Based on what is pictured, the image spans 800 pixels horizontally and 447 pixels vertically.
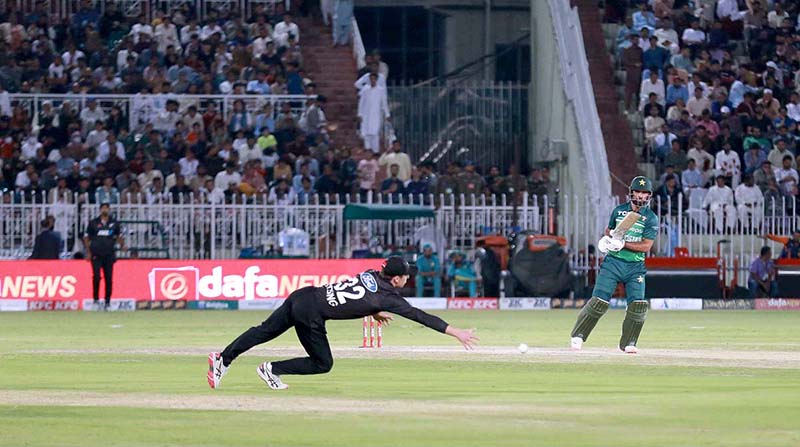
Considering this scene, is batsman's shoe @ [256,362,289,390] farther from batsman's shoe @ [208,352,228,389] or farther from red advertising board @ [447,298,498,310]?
red advertising board @ [447,298,498,310]

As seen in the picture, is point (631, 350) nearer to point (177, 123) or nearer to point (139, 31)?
point (177, 123)

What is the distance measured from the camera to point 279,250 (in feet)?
108

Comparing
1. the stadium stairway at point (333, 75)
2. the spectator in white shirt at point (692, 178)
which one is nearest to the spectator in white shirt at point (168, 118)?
the stadium stairway at point (333, 75)

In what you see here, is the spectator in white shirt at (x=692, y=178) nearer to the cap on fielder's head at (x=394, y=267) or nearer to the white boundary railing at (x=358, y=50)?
the white boundary railing at (x=358, y=50)

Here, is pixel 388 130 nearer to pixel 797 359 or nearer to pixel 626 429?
pixel 797 359

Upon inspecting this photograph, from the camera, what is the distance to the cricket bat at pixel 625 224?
17.8m

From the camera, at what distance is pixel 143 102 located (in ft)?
122

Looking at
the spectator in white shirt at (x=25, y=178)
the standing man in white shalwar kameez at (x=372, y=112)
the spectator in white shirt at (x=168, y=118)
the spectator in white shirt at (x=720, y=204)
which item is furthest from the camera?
the standing man in white shalwar kameez at (x=372, y=112)

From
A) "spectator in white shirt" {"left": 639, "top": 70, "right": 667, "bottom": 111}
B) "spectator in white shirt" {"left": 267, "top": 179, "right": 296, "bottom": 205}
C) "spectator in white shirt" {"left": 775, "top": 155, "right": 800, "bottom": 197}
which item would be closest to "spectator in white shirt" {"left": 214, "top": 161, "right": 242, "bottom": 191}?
"spectator in white shirt" {"left": 267, "top": 179, "right": 296, "bottom": 205}

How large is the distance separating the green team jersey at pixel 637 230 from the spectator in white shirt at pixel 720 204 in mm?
15892

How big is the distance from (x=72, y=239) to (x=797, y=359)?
729 inches

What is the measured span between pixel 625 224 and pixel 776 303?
49.6ft

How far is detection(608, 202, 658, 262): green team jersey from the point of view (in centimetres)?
1789

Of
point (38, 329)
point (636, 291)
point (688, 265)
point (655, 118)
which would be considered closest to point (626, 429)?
point (636, 291)
